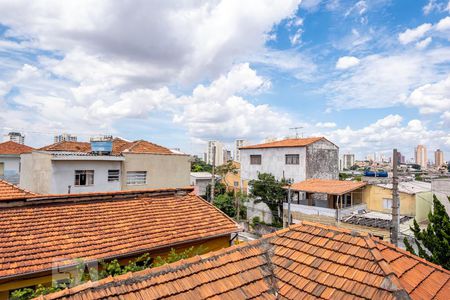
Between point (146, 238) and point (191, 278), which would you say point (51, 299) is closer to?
point (191, 278)

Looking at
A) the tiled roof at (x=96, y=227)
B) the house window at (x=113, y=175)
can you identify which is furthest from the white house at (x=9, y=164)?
the tiled roof at (x=96, y=227)

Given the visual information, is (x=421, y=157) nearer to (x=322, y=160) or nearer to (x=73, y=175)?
(x=322, y=160)

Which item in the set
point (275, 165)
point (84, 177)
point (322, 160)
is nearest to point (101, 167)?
point (84, 177)

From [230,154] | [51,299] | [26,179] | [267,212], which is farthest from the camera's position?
[230,154]

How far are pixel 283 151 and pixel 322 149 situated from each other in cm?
424

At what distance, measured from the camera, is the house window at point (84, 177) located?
70.6ft

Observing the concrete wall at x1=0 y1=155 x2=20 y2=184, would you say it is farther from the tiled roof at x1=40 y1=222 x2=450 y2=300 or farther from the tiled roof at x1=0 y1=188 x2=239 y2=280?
the tiled roof at x1=40 y1=222 x2=450 y2=300

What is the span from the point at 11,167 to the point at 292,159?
29225 mm

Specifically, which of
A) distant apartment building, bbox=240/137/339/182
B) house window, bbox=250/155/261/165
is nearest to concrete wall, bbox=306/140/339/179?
distant apartment building, bbox=240/137/339/182

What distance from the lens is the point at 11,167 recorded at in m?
29.1

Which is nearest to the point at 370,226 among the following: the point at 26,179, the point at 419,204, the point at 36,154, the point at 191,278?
the point at 419,204

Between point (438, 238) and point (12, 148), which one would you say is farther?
point (12, 148)

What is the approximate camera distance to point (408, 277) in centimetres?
462

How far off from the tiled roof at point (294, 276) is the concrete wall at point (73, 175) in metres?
19.2
